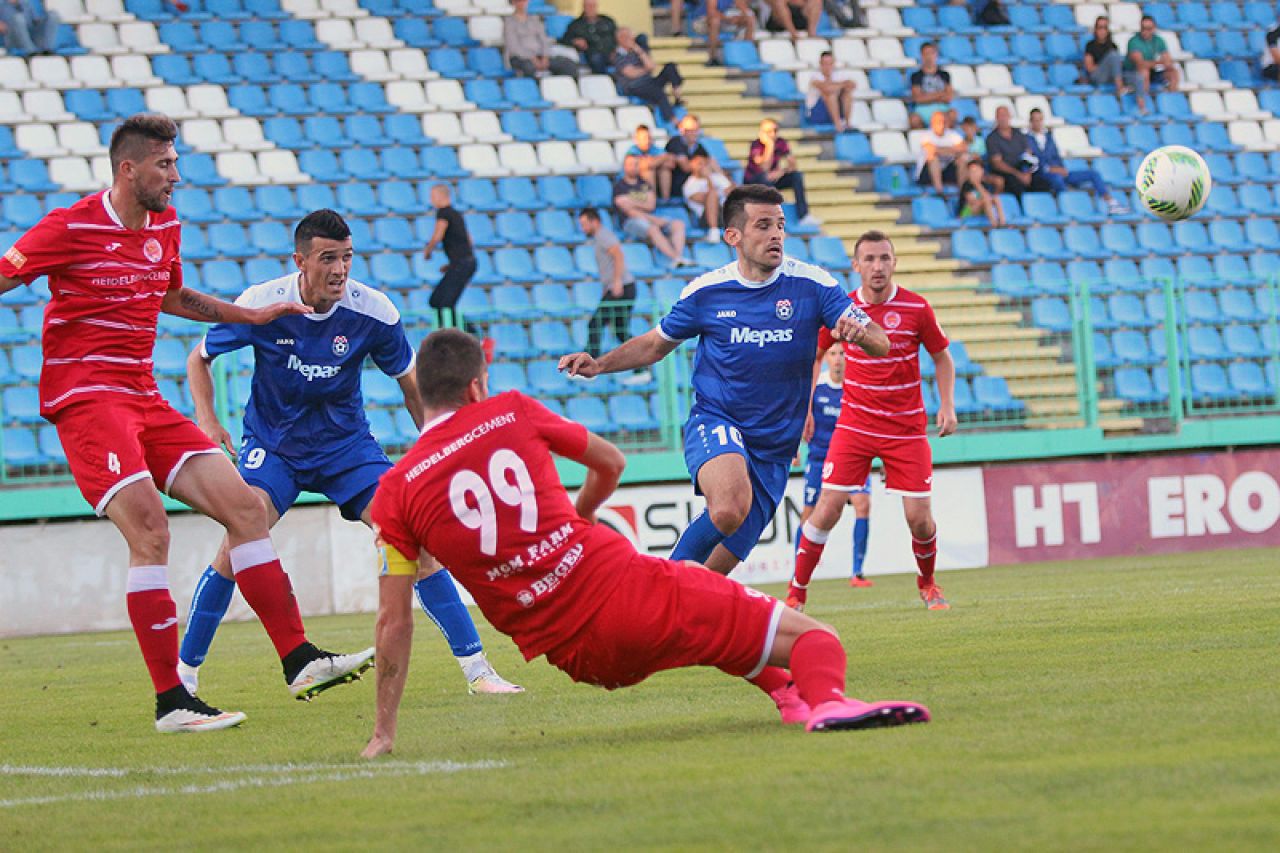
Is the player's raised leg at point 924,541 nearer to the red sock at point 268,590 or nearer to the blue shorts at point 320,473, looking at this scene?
the blue shorts at point 320,473

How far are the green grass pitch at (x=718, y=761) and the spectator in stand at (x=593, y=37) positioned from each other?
1505cm

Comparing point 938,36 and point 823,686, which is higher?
point 938,36

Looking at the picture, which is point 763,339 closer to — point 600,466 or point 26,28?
point 600,466

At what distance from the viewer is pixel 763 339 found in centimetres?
897

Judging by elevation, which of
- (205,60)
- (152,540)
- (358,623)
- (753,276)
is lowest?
(358,623)

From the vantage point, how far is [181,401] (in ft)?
55.9

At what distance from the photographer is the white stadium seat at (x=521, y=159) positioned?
22094mm

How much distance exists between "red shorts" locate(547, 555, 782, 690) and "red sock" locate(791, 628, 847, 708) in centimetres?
10

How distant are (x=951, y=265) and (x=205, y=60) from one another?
30.3 ft

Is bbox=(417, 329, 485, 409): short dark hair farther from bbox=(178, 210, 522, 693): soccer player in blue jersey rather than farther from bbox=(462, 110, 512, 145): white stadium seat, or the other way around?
bbox=(462, 110, 512, 145): white stadium seat

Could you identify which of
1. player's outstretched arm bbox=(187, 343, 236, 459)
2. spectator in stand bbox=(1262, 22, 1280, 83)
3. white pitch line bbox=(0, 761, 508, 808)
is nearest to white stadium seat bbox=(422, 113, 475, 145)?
spectator in stand bbox=(1262, 22, 1280, 83)

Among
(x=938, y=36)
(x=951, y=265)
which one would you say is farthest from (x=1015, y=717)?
(x=938, y=36)

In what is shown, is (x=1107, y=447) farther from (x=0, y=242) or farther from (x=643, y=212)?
(x=0, y=242)

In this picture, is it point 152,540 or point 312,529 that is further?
point 312,529
